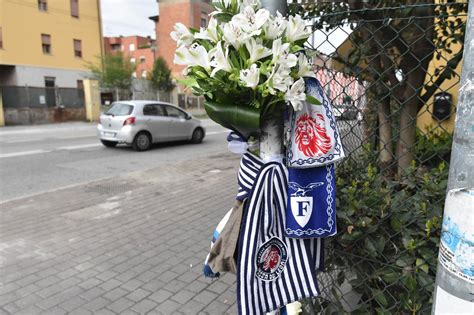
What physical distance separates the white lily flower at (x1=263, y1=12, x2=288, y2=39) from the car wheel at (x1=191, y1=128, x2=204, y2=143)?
12.0 meters

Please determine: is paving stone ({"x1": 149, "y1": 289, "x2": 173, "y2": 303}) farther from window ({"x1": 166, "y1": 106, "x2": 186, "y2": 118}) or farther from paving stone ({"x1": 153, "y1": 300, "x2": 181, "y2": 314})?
window ({"x1": 166, "y1": 106, "x2": 186, "y2": 118})

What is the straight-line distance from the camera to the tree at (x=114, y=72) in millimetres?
25828

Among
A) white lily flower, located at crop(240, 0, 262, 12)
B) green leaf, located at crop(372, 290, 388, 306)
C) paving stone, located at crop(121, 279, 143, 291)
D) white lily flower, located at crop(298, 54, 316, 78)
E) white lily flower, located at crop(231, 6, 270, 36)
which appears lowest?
paving stone, located at crop(121, 279, 143, 291)

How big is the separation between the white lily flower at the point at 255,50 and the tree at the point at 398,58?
28.0 inches

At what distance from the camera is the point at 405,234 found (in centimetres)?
169

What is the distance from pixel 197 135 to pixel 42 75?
1997 centimetres

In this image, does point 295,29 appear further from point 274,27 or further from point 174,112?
point 174,112

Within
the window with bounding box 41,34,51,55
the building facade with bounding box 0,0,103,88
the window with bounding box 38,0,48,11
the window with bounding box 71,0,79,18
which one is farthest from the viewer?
the window with bounding box 71,0,79,18

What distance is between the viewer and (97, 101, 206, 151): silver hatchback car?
11.0 metres

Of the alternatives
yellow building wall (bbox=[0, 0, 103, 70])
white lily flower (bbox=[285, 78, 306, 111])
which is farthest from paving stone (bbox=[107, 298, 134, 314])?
yellow building wall (bbox=[0, 0, 103, 70])

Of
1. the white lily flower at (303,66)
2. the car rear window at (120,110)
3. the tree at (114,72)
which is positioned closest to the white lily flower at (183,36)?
the white lily flower at (303,66)

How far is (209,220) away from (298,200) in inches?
139

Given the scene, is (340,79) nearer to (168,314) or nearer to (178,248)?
(168,314)

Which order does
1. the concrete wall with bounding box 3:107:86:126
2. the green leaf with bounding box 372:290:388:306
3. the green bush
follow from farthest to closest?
the concrete wall with bounding box 3:107:86:126 < the green leaf with bounding box 372:290:388:306 < the green bush
